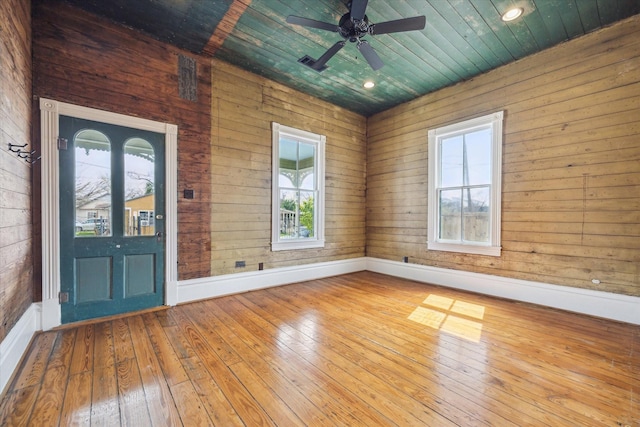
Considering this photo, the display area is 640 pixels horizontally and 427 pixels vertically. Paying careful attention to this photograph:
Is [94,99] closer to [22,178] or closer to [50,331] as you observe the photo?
[22,178]

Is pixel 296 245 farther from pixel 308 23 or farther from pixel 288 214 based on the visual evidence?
pixel 308 23

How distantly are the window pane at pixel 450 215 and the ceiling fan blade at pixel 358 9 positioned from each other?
3.03 meters

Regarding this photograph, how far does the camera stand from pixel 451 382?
193cm

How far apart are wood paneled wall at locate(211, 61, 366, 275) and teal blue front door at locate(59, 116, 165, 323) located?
0.73 metres

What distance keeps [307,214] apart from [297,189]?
50cm

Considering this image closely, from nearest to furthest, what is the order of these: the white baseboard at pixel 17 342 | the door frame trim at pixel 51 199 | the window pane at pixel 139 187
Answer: the white baseboard at pixel 17 342 < the door frame trim at pixel 51 199 < the window pane at pixel 139 187

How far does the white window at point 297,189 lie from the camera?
4438 millimetres

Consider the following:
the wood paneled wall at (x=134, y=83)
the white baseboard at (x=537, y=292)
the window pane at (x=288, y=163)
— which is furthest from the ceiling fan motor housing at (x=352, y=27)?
the white baseboard at (x=537, y=292)

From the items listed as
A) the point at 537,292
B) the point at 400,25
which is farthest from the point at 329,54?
the point at 537,292

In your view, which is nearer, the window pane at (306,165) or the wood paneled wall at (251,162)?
the wood paneled wall at (251,162)

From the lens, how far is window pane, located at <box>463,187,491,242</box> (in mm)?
4102

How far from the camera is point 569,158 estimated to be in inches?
132

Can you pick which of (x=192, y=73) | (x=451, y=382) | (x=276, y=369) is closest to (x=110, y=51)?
(x=192, y=73)

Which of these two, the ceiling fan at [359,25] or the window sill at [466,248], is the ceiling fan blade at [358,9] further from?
the window sill at [466,248]
